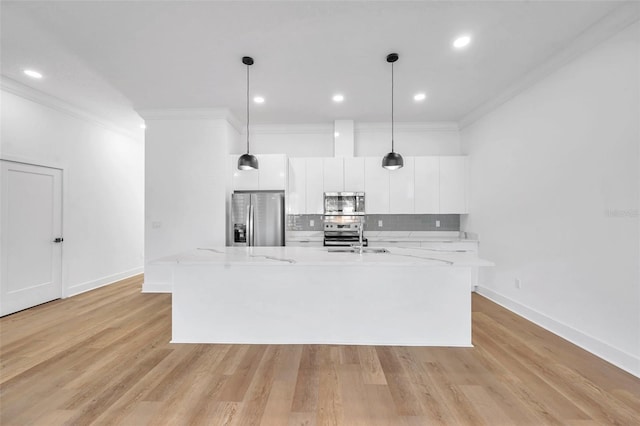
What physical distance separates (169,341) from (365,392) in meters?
2.03

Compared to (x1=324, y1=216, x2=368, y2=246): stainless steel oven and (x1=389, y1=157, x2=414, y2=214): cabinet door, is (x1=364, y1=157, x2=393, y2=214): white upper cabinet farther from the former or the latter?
(x1=324, y1=216, x2=368, y2=246): stainless steel oven

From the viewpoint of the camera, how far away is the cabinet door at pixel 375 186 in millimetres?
4879

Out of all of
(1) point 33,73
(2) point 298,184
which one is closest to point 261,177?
(2) point 298,184

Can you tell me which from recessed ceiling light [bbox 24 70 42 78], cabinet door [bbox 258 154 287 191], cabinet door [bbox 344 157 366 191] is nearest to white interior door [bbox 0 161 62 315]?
recessed ceiling light [bbox 24 70 42 78]

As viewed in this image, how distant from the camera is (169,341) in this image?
275cm

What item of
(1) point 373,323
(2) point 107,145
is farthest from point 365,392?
(2) point 107,145

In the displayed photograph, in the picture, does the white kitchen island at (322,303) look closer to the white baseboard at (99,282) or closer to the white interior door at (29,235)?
the white interior door at (29,235)

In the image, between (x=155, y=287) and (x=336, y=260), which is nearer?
(x=336, y=260)

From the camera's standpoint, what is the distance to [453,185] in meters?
4.82

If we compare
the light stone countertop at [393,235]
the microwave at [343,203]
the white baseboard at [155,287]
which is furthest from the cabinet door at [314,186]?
the white baseboard at [155,287]

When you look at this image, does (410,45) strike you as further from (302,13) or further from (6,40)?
(6,40)

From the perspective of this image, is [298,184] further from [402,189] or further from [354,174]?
[402,189]

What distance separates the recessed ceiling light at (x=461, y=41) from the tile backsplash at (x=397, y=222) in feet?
9.79

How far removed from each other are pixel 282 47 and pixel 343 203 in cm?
271
